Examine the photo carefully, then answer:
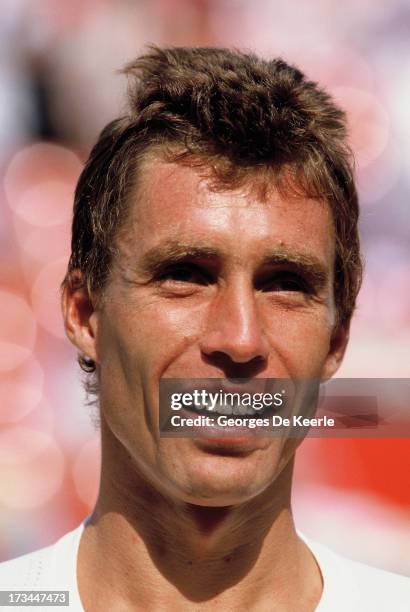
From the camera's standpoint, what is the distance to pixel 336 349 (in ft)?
6.72

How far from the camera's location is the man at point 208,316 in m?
1.69

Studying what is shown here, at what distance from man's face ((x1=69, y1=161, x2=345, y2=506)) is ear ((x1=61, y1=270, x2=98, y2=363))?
5.3 inches

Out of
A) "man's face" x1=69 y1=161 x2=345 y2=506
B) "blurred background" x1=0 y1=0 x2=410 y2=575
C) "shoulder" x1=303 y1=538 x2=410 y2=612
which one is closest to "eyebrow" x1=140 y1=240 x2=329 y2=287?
"man's face" x1=69 y1=161 x2=345 y2=506

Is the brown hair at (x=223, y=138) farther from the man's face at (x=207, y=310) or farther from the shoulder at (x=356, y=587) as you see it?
the shoulder at (x=356, y=587)

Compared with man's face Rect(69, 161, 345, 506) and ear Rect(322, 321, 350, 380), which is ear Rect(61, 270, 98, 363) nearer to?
man's face Rect(69, 161, 345, 506)

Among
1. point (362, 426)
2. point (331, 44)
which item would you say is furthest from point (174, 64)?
point (331, 44)

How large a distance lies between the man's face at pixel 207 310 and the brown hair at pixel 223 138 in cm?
7

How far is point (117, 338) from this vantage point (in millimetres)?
1818

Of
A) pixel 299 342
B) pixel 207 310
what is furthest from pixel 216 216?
pixel 299 342

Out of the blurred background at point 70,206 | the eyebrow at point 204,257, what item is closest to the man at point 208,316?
the eyebrow at point 204,257

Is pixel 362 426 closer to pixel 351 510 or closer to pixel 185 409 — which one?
pixel 185 409

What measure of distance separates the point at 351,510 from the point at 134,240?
1819 millimetres

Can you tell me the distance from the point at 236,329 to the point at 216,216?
284 mm

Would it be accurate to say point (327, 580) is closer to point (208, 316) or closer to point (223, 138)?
point (208, 316)
